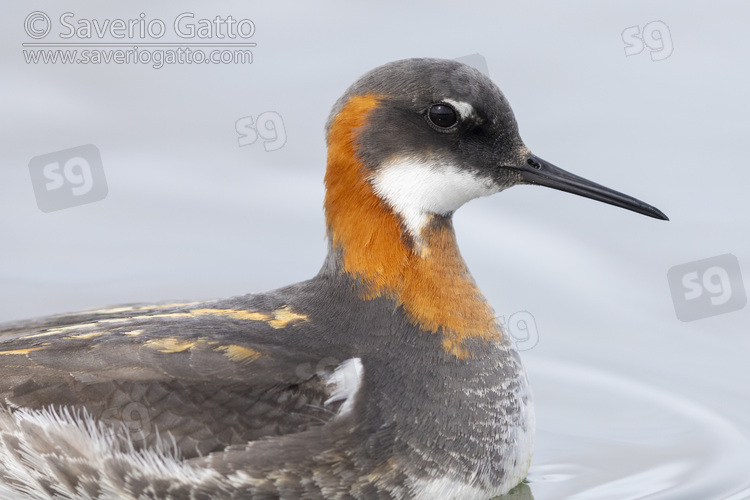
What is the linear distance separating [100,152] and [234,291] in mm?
1480

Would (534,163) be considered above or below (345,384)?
above

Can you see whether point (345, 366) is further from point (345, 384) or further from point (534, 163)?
point (534, 163)

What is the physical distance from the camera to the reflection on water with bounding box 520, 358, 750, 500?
6.65m

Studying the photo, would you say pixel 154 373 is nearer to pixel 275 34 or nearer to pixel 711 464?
pixel 711 464

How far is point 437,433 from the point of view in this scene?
6.04 metres

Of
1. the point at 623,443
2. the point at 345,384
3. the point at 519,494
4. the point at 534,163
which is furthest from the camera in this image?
the point at 623,443

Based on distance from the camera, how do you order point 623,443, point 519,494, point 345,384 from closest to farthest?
point 345,384
point 519,494
point 623,443

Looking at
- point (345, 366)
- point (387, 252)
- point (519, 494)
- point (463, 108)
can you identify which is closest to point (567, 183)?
point (463, 108)

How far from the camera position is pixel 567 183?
250 inches

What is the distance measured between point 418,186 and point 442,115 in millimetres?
323

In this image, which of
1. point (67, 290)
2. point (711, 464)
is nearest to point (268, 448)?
point (711, 464)

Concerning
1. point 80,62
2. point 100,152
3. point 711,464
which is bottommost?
point 711,464

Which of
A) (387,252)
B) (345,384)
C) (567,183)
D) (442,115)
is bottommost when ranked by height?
(345,384)

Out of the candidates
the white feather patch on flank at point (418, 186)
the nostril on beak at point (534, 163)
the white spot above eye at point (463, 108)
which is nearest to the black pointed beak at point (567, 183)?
the nostril on beak at point (534, 163)
